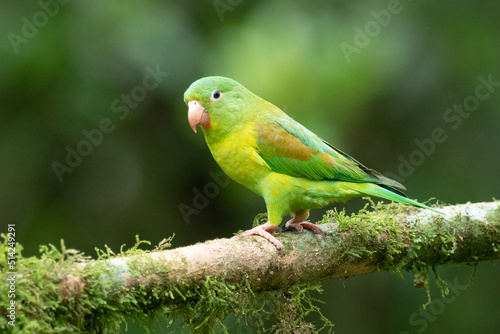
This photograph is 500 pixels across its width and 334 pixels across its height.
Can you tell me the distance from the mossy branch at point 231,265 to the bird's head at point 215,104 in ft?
2.55

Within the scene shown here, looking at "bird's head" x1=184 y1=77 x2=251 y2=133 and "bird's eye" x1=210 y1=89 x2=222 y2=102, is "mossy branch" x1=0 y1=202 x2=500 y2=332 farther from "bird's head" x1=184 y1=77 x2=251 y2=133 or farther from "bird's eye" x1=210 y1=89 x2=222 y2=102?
"bird's eye" x1=210 y1=89 x2=222 y2=102

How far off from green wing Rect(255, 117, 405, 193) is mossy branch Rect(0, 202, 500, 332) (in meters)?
0.26

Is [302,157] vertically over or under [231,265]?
over

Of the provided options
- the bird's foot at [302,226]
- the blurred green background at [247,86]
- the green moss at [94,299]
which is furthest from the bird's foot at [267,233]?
the blurred green background at [247,86]

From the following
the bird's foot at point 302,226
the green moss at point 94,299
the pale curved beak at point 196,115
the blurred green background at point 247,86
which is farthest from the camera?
the blurred green background at point 247,86

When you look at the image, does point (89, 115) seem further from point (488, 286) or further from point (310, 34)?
point (488, 286)

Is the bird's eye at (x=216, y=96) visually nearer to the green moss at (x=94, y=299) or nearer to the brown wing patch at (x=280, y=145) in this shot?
the brown wing patch at (x=280, y=145)

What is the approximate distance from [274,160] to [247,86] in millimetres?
1237

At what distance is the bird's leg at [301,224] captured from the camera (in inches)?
130

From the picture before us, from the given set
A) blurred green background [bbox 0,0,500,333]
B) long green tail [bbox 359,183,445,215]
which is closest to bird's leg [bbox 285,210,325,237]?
long green tail [bbox 359,183,445,215]

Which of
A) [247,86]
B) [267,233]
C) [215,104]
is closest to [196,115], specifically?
[215,104]

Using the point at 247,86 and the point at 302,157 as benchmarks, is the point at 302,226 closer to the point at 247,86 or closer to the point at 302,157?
the point at 302,157

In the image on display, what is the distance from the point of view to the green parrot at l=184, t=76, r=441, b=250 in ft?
11.1

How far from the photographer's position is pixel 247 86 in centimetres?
446
